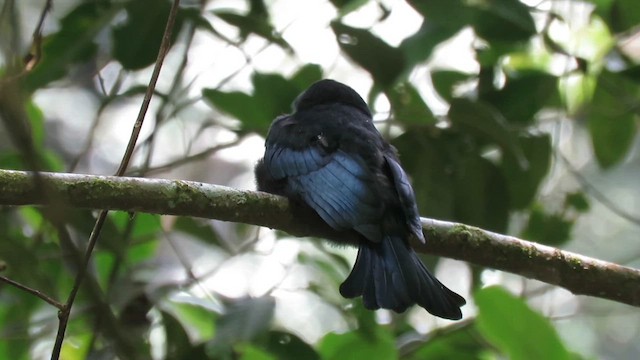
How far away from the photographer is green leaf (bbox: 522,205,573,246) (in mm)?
3650

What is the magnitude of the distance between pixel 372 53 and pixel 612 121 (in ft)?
3.93

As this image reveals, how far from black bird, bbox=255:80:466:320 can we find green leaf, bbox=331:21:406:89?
0.21 meters

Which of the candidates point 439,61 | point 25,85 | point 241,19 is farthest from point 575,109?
point 25,85

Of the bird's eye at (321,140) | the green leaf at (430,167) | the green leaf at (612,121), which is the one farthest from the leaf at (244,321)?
the green leaf at (612,121)

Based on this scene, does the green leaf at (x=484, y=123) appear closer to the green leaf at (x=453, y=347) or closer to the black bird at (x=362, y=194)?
the black bird at (x=362, y=194)

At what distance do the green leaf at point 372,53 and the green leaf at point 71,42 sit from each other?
87cm

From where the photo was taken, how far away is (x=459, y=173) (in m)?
3.36

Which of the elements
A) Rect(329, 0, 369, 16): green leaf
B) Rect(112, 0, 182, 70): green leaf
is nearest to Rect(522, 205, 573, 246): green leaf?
Rect(329, 0, 369, 16): green leaf

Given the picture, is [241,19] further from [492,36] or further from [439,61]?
[439,61]

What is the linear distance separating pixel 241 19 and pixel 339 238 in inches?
40.0

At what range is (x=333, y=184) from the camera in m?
2.66

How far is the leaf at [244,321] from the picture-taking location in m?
2.63

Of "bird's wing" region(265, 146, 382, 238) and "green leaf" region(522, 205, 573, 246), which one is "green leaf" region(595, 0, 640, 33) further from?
"bird's wing" region(265, 146, 382, 238)

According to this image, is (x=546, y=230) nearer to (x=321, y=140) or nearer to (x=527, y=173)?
(x=527, y=173)
